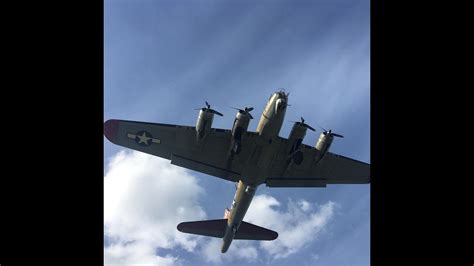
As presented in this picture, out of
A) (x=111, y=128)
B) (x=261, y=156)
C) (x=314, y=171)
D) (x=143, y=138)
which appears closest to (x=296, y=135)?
(x=261, y=156)

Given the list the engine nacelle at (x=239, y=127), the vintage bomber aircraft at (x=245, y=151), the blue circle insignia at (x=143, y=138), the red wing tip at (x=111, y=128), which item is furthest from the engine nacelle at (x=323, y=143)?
the red wing tip at (x=111, y=128)

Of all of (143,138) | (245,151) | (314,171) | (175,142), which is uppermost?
(143,138)

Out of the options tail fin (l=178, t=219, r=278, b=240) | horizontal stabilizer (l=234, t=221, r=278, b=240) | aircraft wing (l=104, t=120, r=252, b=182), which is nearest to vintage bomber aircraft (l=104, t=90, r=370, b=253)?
aircraft wing (l=104, t=120, r=252, b=182)

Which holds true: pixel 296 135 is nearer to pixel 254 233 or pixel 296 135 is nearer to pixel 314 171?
pixel 314 171

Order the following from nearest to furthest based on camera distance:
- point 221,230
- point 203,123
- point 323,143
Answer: point 203,123 < point 323,143 < point 221,230

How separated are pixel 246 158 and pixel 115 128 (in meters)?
9.73

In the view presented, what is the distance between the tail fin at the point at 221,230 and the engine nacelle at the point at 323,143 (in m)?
10.2

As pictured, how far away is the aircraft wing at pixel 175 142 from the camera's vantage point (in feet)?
91.5

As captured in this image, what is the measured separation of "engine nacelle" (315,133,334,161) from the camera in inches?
1151

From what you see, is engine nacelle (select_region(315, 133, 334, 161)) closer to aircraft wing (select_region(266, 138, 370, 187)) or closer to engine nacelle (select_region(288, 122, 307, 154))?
aircraft wing (select_region(266, 138, 370, 187))

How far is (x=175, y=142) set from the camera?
28.4m

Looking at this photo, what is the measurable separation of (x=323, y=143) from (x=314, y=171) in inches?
123
